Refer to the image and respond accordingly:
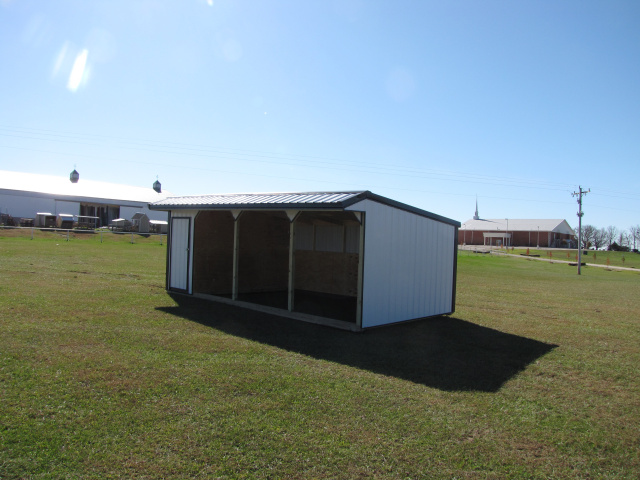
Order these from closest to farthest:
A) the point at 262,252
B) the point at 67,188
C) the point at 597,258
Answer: the point at 262,252
the point at 67,188
the point at 597,258

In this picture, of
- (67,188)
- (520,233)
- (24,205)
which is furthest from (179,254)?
(520,233)

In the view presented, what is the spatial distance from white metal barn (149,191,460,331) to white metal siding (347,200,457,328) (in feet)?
0.07

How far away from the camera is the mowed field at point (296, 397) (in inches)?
153

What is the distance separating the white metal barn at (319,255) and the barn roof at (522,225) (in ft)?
216

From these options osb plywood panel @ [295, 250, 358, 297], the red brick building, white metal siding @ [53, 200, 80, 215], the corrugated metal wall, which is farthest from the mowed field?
the red brick building

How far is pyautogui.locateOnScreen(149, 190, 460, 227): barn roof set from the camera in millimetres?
8773

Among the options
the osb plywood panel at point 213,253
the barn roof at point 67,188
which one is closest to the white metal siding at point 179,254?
the osb plywood panel at point 213,253

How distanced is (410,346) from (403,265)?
8.02 feet

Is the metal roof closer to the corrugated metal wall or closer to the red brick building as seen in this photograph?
the corrugated metal wall

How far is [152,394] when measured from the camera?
504cm

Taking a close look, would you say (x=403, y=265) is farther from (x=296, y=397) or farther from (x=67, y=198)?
(x=67, y=198)

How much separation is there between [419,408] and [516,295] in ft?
42.7

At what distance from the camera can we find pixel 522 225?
80062 mm

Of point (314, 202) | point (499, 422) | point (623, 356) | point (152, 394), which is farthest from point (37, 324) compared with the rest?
point (623, 356)
